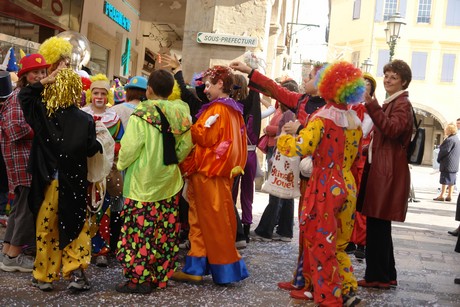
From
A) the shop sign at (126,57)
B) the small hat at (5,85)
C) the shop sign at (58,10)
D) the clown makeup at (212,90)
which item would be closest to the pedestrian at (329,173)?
the clown makeup at (212,90)

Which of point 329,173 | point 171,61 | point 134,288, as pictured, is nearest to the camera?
point 329,173

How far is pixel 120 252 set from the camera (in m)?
4.89

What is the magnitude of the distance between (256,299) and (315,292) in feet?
1.64

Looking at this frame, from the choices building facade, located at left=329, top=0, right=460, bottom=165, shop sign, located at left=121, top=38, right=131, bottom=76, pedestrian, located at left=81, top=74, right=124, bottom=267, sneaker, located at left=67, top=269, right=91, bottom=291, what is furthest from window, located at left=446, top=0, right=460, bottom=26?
sneaker, located at left=67, top=269, right=91, bottom=291

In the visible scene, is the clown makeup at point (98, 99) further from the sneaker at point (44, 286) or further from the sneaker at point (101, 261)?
the sneaker at point (44, 286)

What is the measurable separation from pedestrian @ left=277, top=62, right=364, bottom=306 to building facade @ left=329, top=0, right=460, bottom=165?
41187 millimetres

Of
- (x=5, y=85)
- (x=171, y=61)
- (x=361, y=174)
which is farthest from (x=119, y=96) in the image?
(x=361, y=174)

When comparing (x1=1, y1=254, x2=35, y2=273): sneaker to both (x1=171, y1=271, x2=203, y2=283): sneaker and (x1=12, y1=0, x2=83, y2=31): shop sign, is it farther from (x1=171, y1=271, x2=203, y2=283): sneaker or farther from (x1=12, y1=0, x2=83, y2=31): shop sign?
(x1=12, y1=0, x2=83, y2=31): shop sign

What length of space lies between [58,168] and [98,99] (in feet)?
4.04

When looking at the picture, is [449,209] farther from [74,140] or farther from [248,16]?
[74,140]

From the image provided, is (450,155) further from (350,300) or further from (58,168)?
(58,168)

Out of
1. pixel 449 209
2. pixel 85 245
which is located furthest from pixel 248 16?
pixel 449 209

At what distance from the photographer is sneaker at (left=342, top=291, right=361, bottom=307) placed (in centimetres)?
493

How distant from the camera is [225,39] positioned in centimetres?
968
